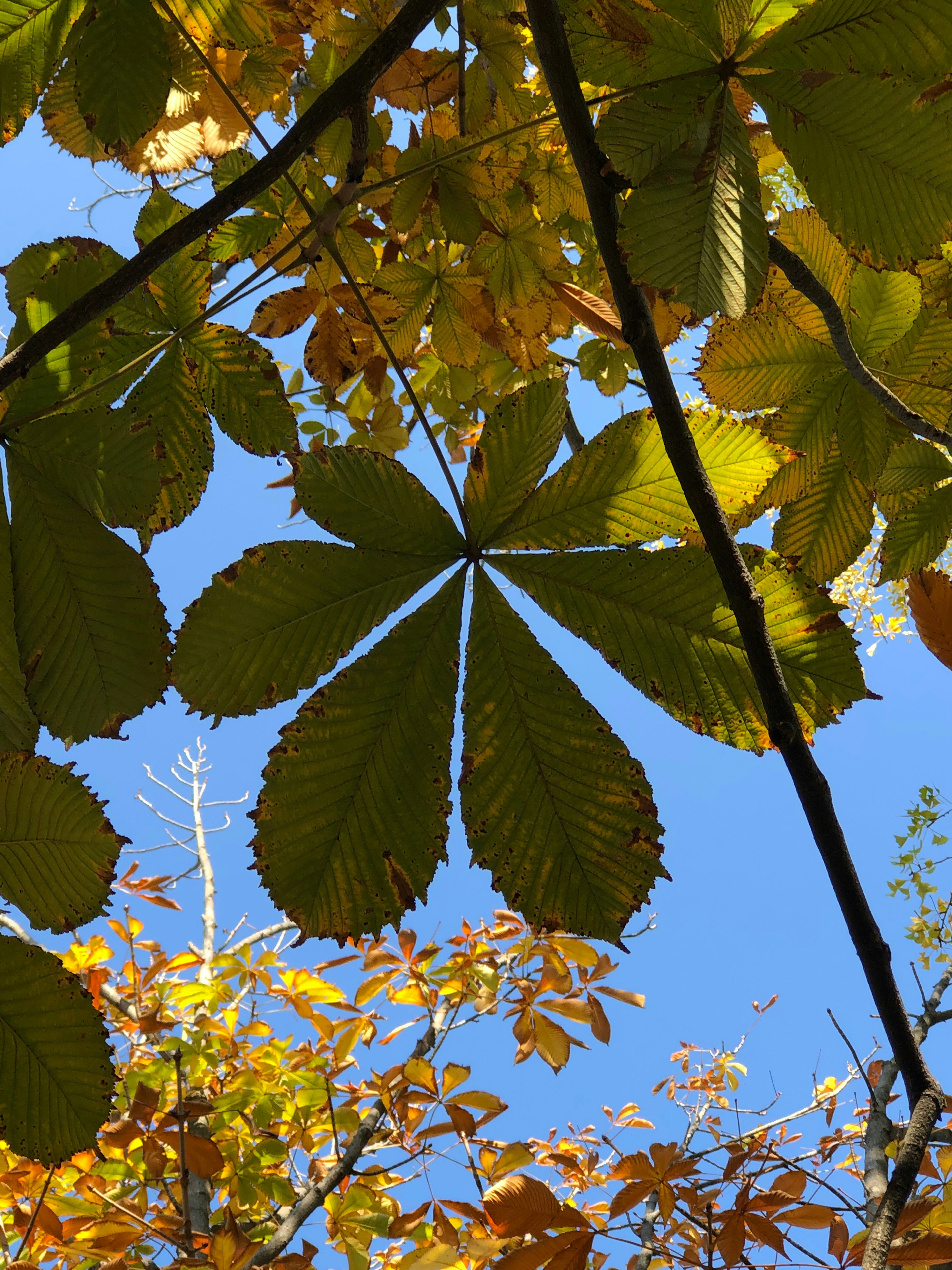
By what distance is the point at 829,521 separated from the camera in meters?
0.98

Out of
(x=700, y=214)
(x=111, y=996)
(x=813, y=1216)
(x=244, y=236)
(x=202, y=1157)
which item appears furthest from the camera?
(x=111, y=996)

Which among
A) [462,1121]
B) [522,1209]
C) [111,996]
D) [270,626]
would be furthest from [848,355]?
[111,996]

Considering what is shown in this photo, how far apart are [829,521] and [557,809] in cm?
59

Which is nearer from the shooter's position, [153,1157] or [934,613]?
[934,613]

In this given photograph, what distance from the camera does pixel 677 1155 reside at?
4.28 feet

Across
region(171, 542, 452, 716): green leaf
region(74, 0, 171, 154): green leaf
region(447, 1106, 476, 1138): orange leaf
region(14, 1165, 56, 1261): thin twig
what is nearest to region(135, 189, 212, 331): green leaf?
region(74, 0, 171, 154): green leaf

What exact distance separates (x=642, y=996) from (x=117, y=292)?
6.19 feet

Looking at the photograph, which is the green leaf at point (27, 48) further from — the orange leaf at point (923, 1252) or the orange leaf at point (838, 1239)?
the orange leaf at point (838, 1239)

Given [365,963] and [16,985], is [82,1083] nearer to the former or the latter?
[16,985]

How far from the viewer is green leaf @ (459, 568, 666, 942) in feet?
1.82

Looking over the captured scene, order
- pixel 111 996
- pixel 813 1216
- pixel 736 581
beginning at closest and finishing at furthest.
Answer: pixel 736 581, pixel 813 1216, pixel 111 996

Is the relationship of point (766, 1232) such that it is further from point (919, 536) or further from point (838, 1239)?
point (919, 536)

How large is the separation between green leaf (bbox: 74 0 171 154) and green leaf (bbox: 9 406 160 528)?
0.80 feet

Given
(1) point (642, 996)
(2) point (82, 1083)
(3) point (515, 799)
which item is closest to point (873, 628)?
(1) point (642, 996)
